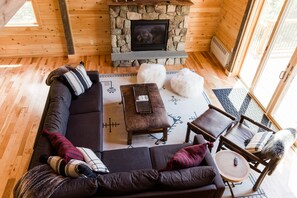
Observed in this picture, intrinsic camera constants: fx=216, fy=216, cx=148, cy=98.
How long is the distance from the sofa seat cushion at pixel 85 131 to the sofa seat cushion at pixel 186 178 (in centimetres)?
98

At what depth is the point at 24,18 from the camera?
15.4 ft

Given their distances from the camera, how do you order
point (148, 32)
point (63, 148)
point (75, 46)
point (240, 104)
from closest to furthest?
point (63, 148)
point (240, 104)
point (148, 32)
point (75, 46)

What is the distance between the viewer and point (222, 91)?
170 inches

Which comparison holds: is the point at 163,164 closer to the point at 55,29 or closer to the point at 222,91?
the point at 222,91

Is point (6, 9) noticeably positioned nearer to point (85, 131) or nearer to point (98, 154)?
point (85, 131)

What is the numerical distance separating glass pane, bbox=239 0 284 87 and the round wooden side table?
A: 239 centimetres

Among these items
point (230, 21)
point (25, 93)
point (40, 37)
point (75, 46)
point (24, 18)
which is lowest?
point (25, 93)

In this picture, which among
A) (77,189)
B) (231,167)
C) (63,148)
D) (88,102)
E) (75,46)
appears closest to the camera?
(77,189)

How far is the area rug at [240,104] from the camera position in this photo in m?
3.75

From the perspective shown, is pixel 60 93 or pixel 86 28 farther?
pixel 86 28

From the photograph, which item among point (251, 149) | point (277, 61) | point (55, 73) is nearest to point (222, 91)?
point (277, 61)

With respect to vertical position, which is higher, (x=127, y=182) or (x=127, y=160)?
(x=127, y=182)

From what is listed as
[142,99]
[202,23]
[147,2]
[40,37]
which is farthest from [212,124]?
[40,37]

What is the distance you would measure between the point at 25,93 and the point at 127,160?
107 inches
